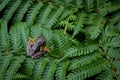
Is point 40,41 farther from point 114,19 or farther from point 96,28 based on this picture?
point 114,19

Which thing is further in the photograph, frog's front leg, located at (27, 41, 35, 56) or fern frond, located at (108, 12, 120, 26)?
fern frond, located at (108, 12, 120, 26)

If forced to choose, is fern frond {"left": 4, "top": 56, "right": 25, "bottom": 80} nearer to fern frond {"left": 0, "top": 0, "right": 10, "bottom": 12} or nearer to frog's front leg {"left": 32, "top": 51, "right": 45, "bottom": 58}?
frog's front leg {"left": 32, "top": 51, "right": 45, "bottom": 58}

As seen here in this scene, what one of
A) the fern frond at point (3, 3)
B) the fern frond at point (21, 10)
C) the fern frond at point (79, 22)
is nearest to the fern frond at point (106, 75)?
the fern frond at point (79, 22)

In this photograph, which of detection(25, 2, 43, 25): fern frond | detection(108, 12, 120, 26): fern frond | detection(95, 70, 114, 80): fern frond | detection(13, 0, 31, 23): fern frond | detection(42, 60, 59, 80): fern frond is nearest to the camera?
detection(95, 70, 114, 80): fern frond

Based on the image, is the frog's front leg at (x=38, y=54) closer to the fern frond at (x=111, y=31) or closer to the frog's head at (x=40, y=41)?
the frog's head at (x=40, y=41)

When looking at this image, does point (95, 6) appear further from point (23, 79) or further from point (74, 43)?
point (23, 79)

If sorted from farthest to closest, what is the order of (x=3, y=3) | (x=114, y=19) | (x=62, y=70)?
1. (x=3, y=3)
2. (x=114, y=19)
3. (x=62, y=70)

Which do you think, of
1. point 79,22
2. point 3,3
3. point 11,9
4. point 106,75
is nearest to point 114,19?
point 79,22

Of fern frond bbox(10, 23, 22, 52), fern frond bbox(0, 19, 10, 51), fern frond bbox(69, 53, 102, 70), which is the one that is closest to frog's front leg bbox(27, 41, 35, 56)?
fern frond bbox(10, 23, 22, 52)
